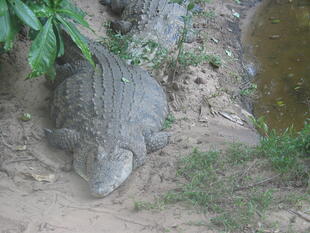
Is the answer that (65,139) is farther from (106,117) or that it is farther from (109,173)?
(109,173)

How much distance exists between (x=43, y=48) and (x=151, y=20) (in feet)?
13.4

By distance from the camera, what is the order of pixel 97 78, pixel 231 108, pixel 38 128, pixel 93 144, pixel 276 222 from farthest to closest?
1. pixel 231 108
2. pixel 97 78
3. pixel 38 128
4. pixel 93 144
5. pixel 276 222

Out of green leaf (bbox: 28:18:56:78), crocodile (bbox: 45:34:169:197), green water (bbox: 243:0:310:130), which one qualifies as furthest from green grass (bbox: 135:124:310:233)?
green water (bbox: 243:0:310:130)

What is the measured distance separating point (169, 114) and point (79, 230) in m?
2.37

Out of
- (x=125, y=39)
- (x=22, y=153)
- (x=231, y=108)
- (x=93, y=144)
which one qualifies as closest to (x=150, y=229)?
(x=93, y=144)

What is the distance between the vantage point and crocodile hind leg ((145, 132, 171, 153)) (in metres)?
5.18

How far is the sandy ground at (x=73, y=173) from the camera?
396 cm

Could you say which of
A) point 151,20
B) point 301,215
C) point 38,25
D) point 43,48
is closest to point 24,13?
point 38,25

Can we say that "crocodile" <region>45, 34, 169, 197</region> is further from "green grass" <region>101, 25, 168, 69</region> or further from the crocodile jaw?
"green grass" <region>101, 25, 168, 69</region>

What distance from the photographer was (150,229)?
A: 384 centimetres

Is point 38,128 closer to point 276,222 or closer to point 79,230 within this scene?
point 79,230

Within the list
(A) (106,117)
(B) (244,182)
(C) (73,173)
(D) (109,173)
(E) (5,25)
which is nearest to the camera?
(E) (5,25)

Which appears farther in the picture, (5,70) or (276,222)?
(5,70)

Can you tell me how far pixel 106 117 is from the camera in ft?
16.9
